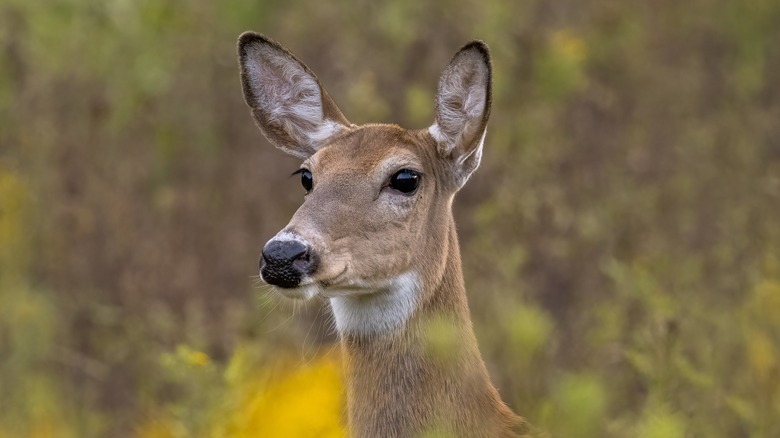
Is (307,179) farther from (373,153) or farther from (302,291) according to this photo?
(302,291)

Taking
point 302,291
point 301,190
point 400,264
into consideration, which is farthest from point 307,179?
point 301,190

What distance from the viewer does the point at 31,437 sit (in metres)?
6.71

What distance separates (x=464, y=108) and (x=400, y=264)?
26.9 inches

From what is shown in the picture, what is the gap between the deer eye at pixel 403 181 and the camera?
5.13m

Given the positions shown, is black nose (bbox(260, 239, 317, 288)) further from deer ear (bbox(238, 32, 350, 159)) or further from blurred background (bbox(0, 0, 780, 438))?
blurred background (bbox(0, 0, 780, 438))

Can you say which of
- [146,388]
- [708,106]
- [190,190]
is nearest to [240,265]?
[190,190]

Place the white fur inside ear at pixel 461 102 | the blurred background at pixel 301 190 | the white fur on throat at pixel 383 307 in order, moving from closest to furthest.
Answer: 1. the white fur on throat at pixel 383 307
2. the white fur inside ear at pixel 461 102
3. the blurred background at pixel 301 190

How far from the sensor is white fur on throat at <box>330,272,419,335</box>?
496 cm

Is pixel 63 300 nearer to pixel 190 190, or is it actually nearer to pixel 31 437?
pixel 190 190

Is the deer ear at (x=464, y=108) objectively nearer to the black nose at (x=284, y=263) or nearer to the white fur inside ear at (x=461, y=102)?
the white fur inside ear at (x=461, y=102)

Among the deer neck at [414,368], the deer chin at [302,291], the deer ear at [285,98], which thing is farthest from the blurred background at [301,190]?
the deer chin at [302,291]

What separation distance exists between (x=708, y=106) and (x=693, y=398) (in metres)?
5.11

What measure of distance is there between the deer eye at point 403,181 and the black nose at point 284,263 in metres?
0.64

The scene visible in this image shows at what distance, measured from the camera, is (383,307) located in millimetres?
4977
